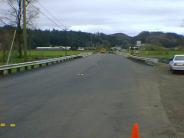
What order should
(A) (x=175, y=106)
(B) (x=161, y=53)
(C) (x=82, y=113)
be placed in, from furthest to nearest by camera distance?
(B) (x=161, y=53) < (A) (x=175, y=106) < (C) (x=82, y=113)

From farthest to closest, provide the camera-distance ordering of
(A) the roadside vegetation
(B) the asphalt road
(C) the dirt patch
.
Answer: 1. (A) the roadside vegetation
2. (C) the dirt patch
3. (B) the asphalt road

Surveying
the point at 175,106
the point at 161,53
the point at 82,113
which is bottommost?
the point at 161,53

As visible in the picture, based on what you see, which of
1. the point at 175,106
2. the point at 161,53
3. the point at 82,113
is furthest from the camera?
the point at 161,53

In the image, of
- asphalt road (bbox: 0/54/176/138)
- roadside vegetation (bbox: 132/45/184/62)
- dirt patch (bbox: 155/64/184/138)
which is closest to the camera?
asphalt road (bbox: 0/54/176/138)

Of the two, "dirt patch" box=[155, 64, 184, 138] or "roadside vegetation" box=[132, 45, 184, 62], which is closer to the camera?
"dirt patch" box=[155, 64, 184, 138]

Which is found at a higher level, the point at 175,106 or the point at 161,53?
the point at 175,106

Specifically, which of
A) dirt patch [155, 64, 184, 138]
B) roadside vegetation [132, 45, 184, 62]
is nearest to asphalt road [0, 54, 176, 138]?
dirt patch [155, 64, 184, 138]

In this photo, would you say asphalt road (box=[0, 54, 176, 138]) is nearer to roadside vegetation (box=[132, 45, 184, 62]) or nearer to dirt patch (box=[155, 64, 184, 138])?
dirt patch (box=[155, 64, 184, 138])

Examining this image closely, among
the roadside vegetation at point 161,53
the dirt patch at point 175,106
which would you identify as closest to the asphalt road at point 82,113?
the dirt patch at point 175,106

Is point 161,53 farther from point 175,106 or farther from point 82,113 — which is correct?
point 82,113

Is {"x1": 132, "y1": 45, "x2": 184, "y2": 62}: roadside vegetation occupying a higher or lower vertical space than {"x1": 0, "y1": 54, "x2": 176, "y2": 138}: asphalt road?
lower

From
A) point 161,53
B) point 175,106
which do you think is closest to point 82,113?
point 175,106

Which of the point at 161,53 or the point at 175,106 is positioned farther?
the point at 161,53

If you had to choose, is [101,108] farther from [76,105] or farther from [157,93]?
[157,93]
